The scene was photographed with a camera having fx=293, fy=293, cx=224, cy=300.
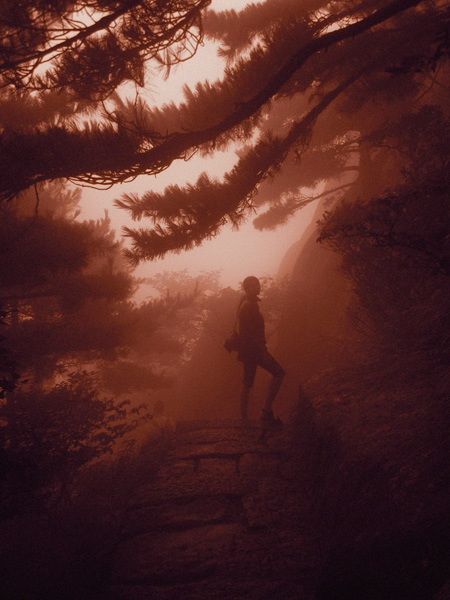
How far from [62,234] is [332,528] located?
249 inches

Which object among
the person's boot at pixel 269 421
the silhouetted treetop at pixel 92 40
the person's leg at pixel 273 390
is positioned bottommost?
the person's boot at pixel 269 421

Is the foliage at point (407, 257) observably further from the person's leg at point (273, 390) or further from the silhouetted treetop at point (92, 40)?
the silhouetted treetop at point (92, 40)

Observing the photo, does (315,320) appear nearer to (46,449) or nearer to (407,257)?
(407,257)

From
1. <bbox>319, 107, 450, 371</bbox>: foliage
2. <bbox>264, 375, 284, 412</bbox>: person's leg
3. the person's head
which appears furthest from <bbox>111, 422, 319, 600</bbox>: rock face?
the person's head

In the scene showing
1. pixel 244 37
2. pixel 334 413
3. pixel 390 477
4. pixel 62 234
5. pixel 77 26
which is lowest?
pixel 390 477

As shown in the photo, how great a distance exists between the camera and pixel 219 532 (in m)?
2.47

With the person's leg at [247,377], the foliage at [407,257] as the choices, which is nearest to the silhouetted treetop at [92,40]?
the foliage at [407,257]

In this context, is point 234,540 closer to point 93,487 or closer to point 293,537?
point 293,537

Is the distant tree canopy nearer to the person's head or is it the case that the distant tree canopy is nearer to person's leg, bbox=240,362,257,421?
the person's head

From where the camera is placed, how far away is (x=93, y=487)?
3.89 m

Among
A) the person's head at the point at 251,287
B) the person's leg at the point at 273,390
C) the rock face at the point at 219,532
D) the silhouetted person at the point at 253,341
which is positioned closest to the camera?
the rock face at the point at 219,532

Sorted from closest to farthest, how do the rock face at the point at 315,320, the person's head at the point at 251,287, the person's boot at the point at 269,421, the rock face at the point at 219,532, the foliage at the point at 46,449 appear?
1. the rock face at the point at 219,532
2. the foliage at the point at 46,449
3. the person's boot at the point at 269,421
4. the person's head at the point at 251,287
5. the rock face at the point at 315,320

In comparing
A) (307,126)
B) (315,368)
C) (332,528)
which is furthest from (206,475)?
(315,368)

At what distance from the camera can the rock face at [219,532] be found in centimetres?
203
